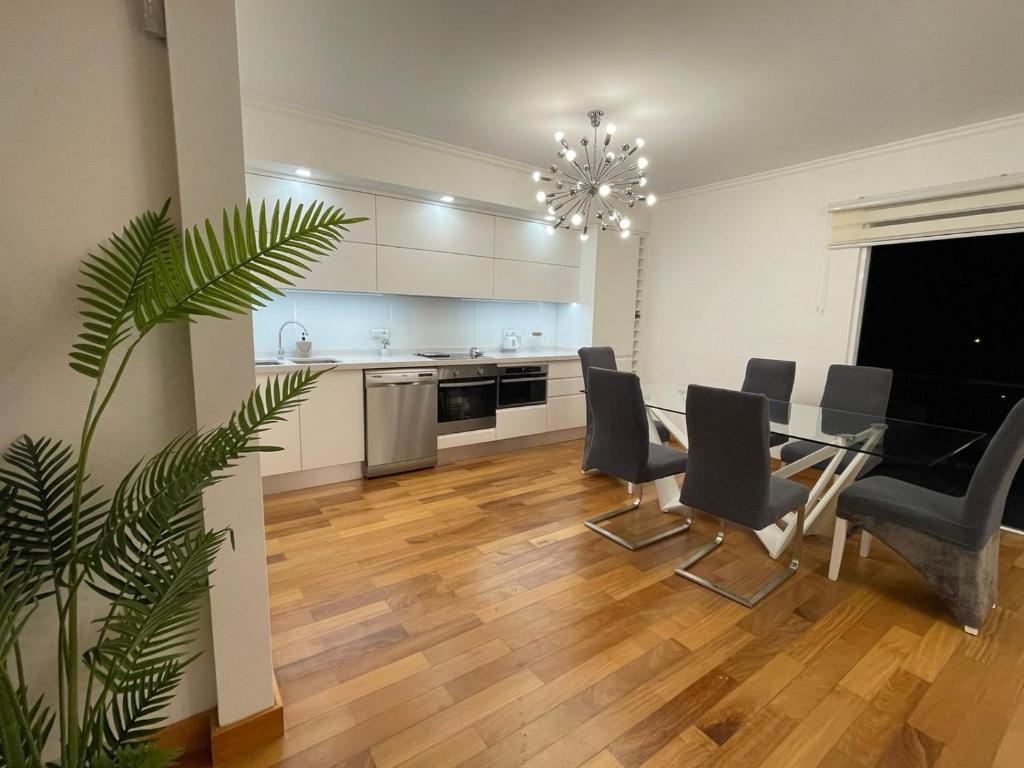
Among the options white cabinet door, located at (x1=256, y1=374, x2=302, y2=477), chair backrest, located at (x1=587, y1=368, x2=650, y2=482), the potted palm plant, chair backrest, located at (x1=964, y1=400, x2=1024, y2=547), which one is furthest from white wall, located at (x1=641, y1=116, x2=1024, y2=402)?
the potted palm plant

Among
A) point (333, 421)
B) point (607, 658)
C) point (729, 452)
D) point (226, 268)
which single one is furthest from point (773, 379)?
point (226, 268)

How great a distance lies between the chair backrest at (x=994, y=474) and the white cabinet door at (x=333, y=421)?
141 inches

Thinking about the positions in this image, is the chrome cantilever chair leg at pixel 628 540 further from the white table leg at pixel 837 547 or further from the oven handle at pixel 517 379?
the oven handle at pixel 517 379

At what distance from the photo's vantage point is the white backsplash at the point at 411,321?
3.79 meters

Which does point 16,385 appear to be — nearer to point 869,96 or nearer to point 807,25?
point 807,25

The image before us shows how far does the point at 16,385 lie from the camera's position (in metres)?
1.06

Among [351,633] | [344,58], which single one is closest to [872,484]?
[351,633]

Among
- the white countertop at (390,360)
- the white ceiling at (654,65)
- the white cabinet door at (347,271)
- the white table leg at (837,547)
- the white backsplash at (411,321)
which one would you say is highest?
the white ceiling at (654,65)

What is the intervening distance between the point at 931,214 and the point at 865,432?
6.63ft

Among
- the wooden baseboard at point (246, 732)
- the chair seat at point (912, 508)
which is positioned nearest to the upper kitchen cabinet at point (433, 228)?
the wooden baseboard at point (246, 732)

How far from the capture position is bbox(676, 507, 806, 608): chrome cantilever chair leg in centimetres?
228

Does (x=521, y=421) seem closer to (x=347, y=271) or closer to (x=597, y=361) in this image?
(x=597, y=361)

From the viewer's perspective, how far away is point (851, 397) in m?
3.37

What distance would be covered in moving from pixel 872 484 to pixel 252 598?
2.92m
